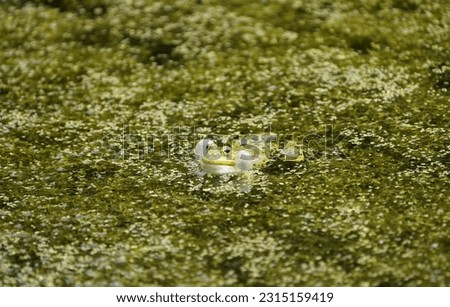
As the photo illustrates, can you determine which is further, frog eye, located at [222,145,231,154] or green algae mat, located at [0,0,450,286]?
frog eye, located at [222,145,231,154]

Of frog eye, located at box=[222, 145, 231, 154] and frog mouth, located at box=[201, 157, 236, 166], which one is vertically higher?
frog eye, located at box=[222, 145, 231, 154]

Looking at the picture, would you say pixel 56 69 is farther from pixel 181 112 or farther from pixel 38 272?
pixel 38 272

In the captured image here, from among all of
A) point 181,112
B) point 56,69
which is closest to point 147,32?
point 56,69

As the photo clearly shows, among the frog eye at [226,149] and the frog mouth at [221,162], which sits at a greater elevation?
the frog eye at [226,149]

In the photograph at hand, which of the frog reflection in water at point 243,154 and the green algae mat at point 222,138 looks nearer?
the green algae mat at point 222,138

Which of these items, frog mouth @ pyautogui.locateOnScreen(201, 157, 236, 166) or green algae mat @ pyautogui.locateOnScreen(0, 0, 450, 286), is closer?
green algae mat @ pyautogui.locateOnScreen(0, 0, 450, 286)
